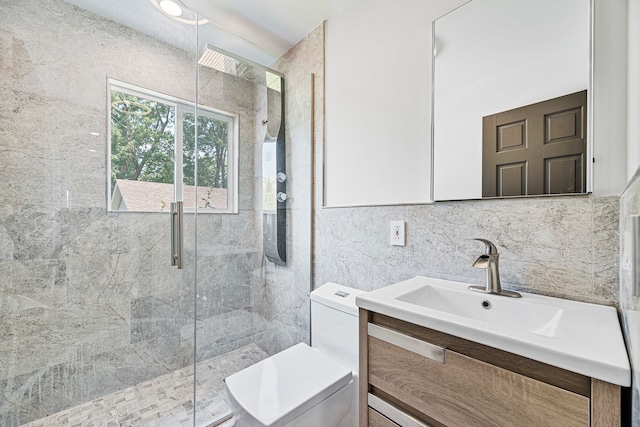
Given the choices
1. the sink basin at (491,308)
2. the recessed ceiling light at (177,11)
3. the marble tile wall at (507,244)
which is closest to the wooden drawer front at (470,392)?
the sink basin at (491,308)

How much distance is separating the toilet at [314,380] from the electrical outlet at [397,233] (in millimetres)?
356

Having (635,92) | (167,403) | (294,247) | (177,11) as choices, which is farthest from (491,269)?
(177,11)

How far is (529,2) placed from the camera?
37.1 inches

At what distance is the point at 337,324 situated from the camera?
4.29ft

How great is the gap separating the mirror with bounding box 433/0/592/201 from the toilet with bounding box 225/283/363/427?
77 cm

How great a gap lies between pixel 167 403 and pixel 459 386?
170 centimetres

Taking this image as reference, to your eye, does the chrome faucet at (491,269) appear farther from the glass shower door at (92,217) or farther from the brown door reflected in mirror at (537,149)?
the glass shower door at (92,217)

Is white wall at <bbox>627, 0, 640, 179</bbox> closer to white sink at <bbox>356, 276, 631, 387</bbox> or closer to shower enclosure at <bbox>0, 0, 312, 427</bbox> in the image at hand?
white sink at <bbox>356, 276, 631, 387</bbox>

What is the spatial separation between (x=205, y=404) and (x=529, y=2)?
2.42 m

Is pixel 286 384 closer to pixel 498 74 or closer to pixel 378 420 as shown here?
pixel 378 420

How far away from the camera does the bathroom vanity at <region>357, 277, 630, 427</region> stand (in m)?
0.51

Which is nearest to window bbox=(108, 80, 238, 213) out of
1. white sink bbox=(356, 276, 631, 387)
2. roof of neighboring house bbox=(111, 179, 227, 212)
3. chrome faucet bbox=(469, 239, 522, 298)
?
roof of neighboring house bbox=(111, 179, 227, 212)

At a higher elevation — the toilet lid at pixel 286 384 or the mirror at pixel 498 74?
the mirror at pixel 498 74

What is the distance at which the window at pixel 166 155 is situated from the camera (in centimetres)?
166
